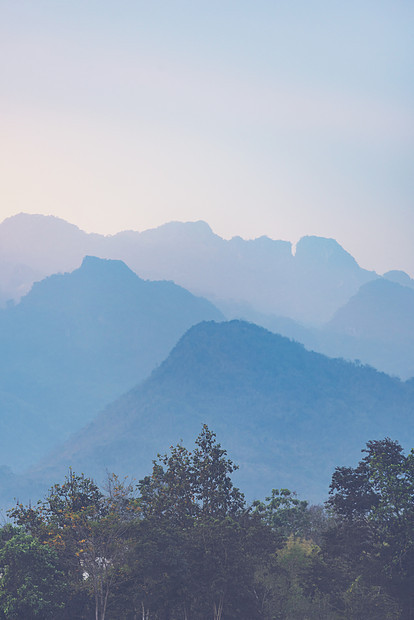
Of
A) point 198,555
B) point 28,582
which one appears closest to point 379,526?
point 198,555

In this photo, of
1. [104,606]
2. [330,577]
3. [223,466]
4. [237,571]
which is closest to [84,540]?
[104,606]

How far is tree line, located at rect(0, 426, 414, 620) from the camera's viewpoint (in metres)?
56.0

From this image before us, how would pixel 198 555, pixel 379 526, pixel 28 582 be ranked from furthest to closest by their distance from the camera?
pixel 379 526
pixel 198 555
pixel 28 582

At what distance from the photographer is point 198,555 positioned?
191 feet

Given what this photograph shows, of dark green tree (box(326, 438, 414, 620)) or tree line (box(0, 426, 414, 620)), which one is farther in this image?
dark green tree (box(326, 438, 414, 620))

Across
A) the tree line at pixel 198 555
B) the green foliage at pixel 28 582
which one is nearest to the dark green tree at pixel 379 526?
the tree line at pixel 198 555

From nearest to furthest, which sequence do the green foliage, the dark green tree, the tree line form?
1. the green foliage
2. the tree line
3. the dark green tree

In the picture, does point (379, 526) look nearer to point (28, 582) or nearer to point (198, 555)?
point (198, 555)

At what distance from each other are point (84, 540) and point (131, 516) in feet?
40.7

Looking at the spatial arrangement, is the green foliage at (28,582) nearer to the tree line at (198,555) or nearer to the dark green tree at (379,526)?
the tree line at (198,555)

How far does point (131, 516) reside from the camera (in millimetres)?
68875

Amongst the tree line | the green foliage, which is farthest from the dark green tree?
the green foliage

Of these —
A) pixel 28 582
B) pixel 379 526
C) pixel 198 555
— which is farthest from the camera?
pixel 379 526

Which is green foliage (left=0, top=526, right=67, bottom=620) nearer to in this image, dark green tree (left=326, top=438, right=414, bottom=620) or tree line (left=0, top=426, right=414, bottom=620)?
tree line (left=0, top=426, right=414, bottom=620)
